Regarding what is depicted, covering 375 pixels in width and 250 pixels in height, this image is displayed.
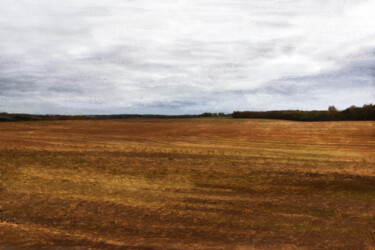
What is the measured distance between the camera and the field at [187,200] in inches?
122

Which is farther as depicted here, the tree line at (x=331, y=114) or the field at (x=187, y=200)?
the tree line at (x=331, y=114)

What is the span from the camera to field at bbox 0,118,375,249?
3.09m

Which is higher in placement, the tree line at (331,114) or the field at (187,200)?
the tree line at (331,114)

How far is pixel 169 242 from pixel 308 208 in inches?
87.4

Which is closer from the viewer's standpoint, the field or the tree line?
the field

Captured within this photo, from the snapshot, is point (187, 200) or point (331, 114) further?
point (331, 114)

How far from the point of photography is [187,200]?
435 centimetres

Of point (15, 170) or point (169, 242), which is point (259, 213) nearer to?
point (169, 242)

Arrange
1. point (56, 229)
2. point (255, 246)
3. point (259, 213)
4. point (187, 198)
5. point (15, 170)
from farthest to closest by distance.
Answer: point (15, 170) < point (187, 198) < point (259, 213) < point (56, 229) < point (255, 246)

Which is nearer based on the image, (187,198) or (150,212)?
(150,212)

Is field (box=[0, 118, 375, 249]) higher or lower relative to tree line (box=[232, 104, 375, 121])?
lower

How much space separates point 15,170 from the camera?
240 inches

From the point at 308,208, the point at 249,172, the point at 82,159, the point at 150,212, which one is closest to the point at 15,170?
the point at 82,159

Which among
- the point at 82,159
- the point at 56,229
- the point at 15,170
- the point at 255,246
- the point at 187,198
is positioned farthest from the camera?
the point at 82,159
